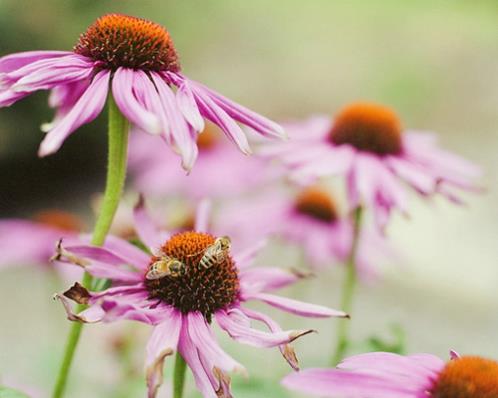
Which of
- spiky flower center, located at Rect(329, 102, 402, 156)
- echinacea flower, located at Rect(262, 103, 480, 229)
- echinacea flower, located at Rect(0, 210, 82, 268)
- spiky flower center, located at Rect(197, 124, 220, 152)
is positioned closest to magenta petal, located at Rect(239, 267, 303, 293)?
echinacea flower, located at Rect(262, 103, 480, 229)

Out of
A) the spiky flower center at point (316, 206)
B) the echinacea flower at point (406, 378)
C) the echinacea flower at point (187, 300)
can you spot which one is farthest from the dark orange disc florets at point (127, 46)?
the spiky flower center at point (316, 206)

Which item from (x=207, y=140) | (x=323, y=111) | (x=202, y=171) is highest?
(x=323, y=111)

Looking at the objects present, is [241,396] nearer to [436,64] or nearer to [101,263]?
[101,263]

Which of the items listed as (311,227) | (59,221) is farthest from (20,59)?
(59,221)

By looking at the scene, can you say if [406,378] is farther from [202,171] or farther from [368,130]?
[202,171]

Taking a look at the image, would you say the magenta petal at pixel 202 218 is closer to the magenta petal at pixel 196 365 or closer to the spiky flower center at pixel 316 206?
the magenta petal at pixel 196 365
